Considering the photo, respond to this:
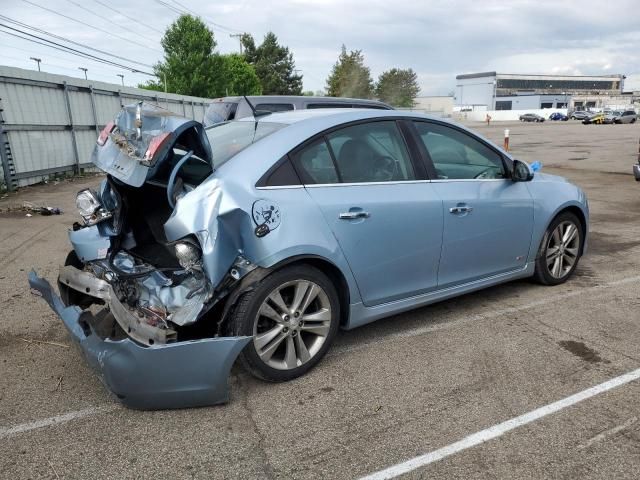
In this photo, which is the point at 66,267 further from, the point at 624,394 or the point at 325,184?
the point at 624,394

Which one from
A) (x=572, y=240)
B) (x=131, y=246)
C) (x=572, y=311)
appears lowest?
(x=572, y=311)

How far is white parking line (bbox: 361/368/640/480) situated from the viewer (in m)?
2.49

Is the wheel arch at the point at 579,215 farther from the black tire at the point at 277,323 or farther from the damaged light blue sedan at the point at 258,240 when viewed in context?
the black tire at the point at 277,323

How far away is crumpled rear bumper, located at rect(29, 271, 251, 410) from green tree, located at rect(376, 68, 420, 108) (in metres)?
100

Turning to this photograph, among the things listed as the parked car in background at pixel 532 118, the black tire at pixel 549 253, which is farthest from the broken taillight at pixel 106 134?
the parked car in background at pixel 532 118

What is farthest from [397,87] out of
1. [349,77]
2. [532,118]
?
[532,118]

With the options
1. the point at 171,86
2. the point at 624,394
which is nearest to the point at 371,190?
the point at 624,394

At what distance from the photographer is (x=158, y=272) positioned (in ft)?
10.4

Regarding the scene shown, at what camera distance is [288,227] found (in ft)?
10.2

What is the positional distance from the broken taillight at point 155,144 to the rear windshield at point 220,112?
593 cm

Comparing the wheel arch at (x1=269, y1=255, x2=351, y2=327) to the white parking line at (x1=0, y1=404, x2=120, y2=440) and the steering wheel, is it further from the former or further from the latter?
the white parking line at (x1=0, y1=404, x2=120, y2=440)

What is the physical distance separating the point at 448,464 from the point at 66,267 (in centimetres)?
264

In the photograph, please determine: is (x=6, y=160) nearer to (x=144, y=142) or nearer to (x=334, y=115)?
(x=144, y=142)

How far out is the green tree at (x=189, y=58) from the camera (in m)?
53.1
